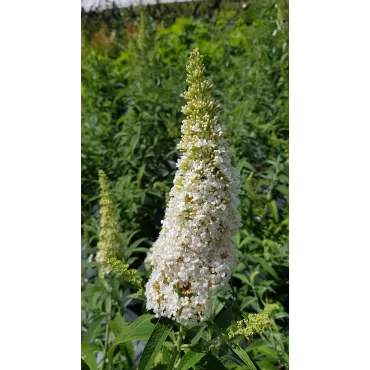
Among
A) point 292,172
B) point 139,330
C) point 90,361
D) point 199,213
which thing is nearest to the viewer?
point 199,213

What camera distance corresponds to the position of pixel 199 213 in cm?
93

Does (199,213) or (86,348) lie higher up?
(199,213)

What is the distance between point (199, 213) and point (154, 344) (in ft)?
0.89

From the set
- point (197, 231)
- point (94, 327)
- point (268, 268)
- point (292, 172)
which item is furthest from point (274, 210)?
point (197, 231)

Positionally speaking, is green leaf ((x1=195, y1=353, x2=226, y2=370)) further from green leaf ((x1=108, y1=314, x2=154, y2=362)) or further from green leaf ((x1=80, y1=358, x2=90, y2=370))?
green leaf ((x1=80, y1=358, x2=90, y2=370))

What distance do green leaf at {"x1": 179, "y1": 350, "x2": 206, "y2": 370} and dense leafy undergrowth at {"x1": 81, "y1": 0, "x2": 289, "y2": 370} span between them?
0.75 ft

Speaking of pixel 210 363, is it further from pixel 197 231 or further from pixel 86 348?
pixel 86 348

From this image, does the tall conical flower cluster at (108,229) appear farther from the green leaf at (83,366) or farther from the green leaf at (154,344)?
the green leaf at (154,344)

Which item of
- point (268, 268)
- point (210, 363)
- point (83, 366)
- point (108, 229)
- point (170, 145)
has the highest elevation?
point (170, 145)

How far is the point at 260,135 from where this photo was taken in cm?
193
